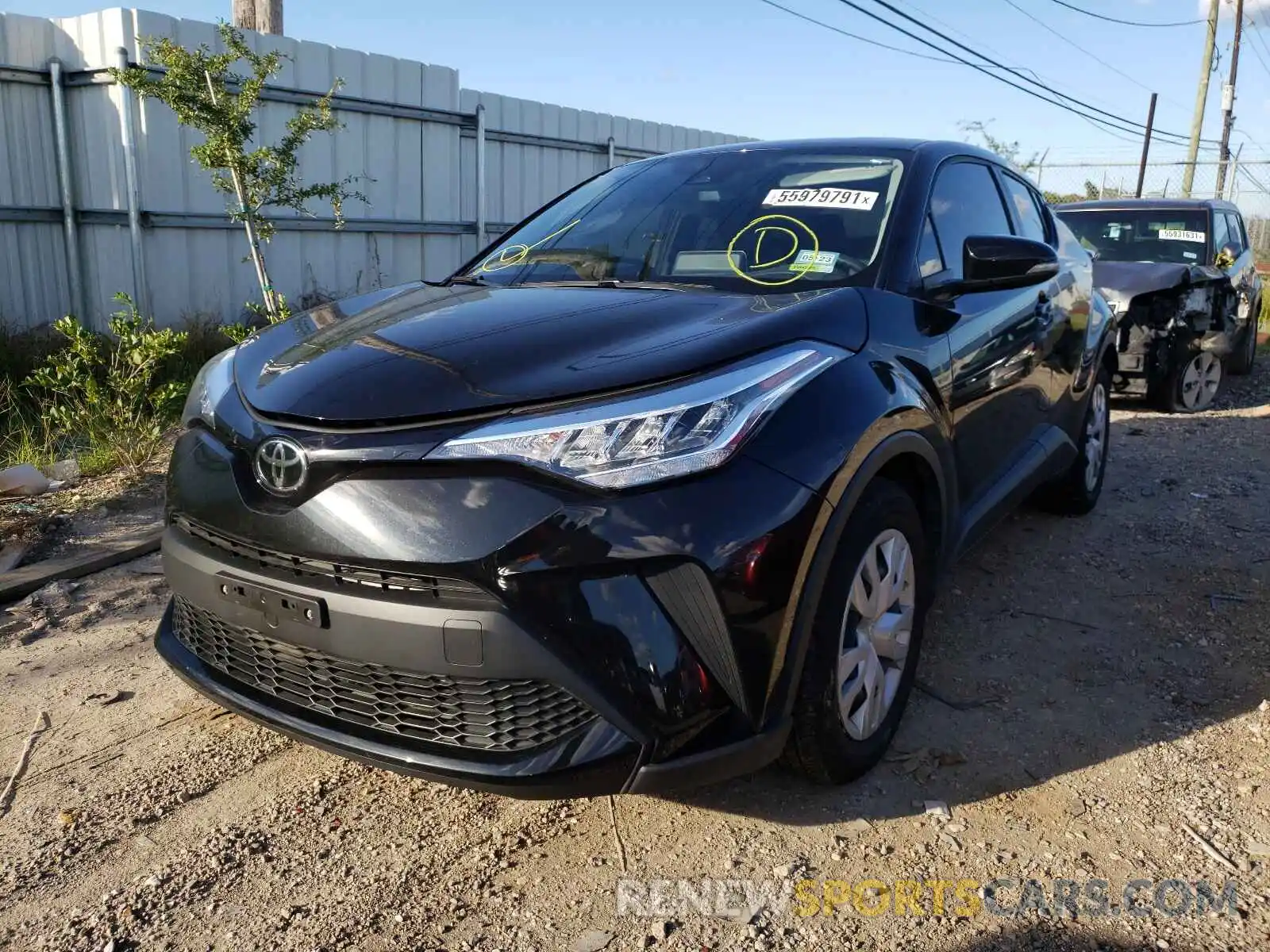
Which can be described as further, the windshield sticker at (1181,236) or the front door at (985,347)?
the windshield sticker at (1181,236)

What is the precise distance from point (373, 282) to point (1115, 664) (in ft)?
28.8

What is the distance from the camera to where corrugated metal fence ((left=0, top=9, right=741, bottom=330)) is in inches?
316

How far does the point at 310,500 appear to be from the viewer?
2076 mm

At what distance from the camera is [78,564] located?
13.1 feet

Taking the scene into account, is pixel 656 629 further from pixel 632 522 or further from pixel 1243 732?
pixel 1243 732

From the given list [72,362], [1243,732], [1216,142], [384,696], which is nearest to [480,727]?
[384,696]

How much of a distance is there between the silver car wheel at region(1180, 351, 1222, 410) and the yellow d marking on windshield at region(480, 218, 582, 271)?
6.26m

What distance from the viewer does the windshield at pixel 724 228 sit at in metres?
2.93

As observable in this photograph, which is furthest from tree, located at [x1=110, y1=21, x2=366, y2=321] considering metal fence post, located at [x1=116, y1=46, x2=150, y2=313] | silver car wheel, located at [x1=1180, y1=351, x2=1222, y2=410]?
silver car wheel, located at [x1=1180, y1=351, x2=1222, y2=410]

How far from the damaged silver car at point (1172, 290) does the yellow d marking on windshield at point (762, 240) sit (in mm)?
5141

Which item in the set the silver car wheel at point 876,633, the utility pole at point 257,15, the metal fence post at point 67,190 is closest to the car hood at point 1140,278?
the silver car wheel at point 876,633

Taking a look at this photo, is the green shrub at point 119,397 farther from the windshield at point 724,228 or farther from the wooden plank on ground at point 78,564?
the windshield at point 724,228

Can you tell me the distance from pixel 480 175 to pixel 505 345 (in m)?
9.81

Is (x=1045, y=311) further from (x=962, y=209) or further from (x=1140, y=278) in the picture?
(x=1140, y=278)
